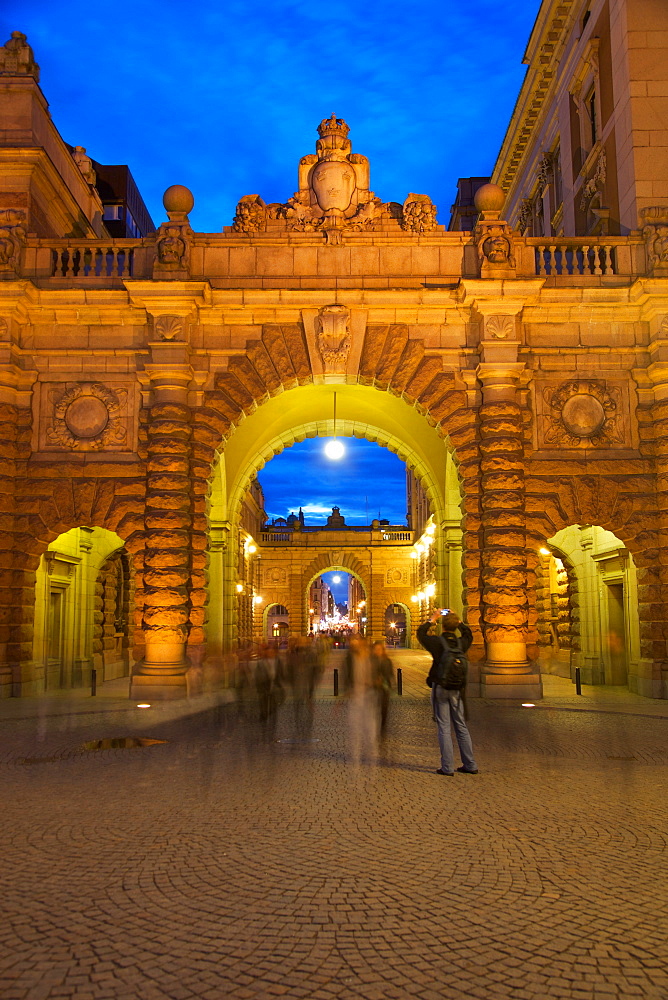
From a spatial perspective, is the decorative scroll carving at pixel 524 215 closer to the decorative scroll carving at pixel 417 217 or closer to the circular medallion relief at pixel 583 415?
the decorative scroll carving at pixel 417 217

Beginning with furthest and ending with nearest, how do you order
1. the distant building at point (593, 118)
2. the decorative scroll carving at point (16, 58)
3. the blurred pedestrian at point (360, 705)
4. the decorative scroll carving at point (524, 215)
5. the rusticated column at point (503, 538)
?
the decorative scroll carving at point (524, 215) < the decorative scroll carving at point (16, 58) < the distant building at point (593, 118) < the rusticated column at point (503, 538) < the blurred pedestrian at point (360, 705)

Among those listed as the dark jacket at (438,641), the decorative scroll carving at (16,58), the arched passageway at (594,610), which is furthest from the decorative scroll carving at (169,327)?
the dark jacket at (438,641)

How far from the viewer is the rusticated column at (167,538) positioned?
54.2ft

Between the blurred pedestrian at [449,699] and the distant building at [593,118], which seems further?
the distant building at [593,118]

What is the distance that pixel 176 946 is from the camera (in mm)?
4129

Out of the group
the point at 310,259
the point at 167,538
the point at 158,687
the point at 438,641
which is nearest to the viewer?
the point at 438,641

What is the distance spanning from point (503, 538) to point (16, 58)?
1545 centimetres

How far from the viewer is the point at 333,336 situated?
17797mm

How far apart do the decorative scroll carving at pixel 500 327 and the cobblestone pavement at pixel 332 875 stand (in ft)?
31.7

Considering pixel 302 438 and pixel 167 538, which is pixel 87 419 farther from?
pixel 302 438

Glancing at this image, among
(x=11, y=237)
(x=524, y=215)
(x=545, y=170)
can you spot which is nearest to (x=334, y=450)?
(x=11, y=237)

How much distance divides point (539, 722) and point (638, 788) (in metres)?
5.05

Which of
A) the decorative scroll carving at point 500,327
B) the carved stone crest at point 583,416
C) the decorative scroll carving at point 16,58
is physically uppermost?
the decorative scroll carving at point 16,58

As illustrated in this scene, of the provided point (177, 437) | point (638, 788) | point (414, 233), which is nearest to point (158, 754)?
point (638, 788)
